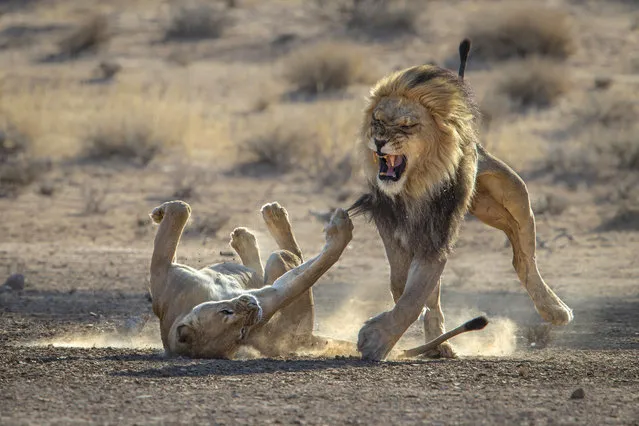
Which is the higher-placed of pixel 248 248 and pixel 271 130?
pixel 248 248

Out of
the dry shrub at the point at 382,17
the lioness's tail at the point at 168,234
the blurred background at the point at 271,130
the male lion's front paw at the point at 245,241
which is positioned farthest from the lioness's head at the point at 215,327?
the dry shrub at the point at 382,17

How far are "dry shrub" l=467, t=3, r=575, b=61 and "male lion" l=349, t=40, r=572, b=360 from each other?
1660 cm

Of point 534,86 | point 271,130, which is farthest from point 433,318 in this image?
point 534,86

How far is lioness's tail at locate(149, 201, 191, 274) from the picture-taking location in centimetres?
688

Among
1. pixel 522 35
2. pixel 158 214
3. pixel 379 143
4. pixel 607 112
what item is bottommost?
pixel 607 112

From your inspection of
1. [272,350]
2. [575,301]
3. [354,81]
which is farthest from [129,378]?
[354,81]

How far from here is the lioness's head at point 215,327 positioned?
21.3 feet

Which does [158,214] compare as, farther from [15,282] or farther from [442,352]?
[15,282]

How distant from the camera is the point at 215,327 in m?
6.54

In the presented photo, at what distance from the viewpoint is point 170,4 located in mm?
28891

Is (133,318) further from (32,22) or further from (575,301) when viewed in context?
(32,22)

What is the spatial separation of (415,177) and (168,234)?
4.38 ft

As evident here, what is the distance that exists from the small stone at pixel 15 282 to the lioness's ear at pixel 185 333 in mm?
3747

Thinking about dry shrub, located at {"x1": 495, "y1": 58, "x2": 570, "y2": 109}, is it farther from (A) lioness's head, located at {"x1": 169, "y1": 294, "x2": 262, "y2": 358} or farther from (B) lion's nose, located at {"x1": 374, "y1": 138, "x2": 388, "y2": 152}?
(A) lioness's head, located at {"x1": 169, "y1": 294, "x2": 262, "y2": 358}
